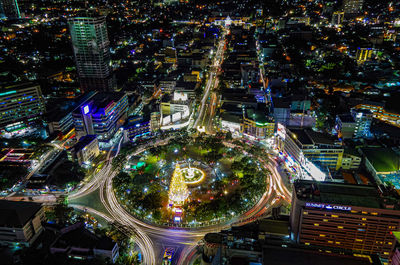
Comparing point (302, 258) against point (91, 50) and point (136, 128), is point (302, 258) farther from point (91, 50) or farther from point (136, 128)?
point (91, 50)

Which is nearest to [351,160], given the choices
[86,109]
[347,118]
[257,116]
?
[347,118]

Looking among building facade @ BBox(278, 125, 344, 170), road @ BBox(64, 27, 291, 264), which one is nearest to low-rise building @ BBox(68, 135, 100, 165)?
road @ BBox(64, 27, 291, 264)

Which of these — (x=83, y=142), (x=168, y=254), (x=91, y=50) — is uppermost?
(x=91, y=50)

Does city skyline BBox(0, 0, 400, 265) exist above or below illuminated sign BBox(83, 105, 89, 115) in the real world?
below

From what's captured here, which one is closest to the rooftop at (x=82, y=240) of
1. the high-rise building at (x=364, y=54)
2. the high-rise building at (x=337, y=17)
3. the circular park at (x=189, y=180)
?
the circular park at (x=189, y=180)

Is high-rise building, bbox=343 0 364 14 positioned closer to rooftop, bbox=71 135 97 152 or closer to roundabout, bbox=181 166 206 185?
roundabout, bbox=181 166 206 185
